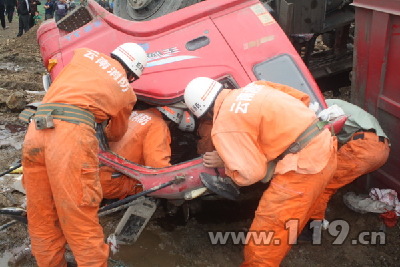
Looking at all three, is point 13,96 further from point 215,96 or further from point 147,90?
point 215,96

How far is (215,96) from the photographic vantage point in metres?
2.95

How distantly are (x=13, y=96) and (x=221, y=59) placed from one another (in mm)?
3781

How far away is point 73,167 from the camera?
8.35ft

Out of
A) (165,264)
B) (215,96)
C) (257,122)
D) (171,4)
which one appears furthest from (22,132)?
(257,122)

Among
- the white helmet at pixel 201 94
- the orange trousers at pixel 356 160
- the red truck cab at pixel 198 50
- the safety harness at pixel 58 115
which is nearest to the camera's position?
the safety harness at pixel 58 115

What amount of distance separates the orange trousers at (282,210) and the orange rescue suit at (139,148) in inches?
32.6

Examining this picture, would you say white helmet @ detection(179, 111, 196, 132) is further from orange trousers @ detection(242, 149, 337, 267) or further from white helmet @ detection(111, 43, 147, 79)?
orange trousers @ detection(242, 149, 337, 267)

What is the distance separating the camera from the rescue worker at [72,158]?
255 centimetres

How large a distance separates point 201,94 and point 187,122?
0.55m

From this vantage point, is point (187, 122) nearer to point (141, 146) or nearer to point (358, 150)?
point (141, 146)

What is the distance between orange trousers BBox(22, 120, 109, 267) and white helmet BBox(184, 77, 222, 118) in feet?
2.40

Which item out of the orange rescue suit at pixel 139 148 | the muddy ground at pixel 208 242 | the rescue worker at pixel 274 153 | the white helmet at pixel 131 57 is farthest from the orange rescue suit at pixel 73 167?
the rescue worker at pixel 274 153

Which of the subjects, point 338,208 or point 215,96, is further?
point 338,208

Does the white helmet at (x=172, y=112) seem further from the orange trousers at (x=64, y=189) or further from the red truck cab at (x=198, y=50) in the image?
the orange trousers at (x=64, y=189)
